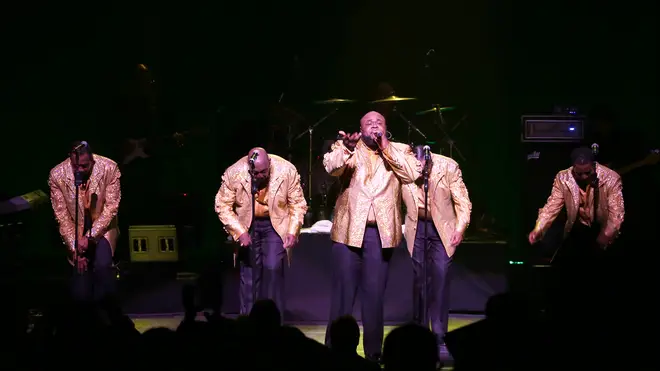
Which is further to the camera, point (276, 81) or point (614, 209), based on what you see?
point (276, 81)

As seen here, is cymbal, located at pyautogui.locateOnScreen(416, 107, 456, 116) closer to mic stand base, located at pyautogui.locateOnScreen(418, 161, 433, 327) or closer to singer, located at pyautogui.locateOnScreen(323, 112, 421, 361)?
mic stand base, located at pyautogui.locateOnScreen(418, 161, 433, 327)

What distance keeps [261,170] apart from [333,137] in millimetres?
3764

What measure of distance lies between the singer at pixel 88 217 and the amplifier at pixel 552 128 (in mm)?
4719

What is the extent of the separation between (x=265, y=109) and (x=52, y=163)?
2652mm

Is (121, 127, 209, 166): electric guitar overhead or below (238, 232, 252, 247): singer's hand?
overhead

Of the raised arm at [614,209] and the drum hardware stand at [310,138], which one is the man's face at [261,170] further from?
the raised arm at [614,209]

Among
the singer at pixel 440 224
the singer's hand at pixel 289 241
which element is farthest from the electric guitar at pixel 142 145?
the singer at pixel 440 224

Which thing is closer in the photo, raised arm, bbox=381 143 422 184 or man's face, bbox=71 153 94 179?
raised arm, bbox=381 143 422 184

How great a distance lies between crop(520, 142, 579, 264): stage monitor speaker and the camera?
1009 centimetres

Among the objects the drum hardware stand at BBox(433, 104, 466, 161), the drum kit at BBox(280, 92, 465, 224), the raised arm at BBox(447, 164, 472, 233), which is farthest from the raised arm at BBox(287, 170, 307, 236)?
the drum hardware stand at BBox(433, 104, 466, 161)

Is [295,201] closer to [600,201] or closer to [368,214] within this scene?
[368,214]

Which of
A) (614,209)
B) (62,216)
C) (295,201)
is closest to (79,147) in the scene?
(62,216)

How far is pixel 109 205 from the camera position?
799cm

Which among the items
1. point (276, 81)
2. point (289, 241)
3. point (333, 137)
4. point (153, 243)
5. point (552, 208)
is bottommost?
point (153, 243)
